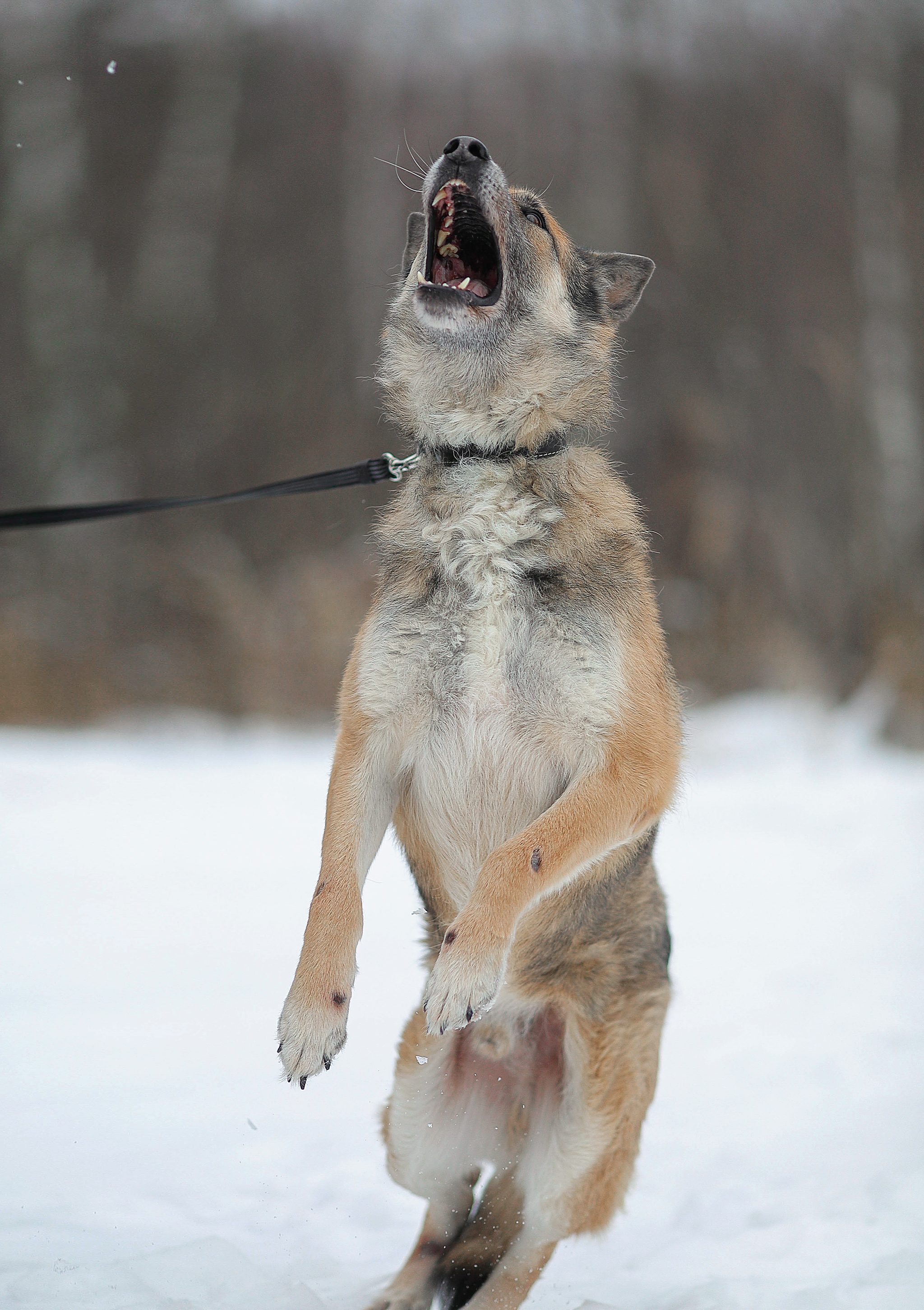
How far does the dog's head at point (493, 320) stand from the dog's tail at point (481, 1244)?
6.07 feet

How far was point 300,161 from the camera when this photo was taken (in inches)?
388

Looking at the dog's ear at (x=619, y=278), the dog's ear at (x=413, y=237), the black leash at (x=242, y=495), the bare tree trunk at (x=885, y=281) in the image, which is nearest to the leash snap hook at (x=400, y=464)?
the black leash at (x=242, y=495)

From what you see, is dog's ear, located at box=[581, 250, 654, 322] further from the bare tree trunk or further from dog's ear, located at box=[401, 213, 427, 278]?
the bare tree trunk

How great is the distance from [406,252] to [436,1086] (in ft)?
7.17

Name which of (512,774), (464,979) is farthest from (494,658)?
(464,979)

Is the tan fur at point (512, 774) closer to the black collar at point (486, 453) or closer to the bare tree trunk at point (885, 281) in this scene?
the black collar at point (486, 453)

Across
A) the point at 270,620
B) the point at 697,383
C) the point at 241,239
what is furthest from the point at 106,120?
the point at 697,383

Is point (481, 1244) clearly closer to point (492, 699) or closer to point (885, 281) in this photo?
point (492, 699)

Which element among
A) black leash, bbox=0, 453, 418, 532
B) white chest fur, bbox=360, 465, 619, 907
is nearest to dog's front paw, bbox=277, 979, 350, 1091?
white chest fur, bbox=360, 465, 619, 907

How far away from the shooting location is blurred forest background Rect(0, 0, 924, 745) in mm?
8883

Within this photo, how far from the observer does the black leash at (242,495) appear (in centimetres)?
247

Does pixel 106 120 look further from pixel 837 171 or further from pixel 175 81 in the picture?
pixel 837 171

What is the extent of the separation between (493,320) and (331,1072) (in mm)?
2491

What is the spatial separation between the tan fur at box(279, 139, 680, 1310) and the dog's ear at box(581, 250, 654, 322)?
7 centimetres
